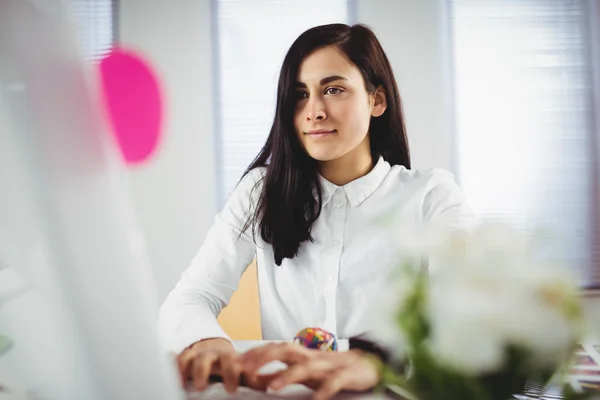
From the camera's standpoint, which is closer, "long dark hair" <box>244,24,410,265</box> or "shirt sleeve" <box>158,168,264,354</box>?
"shirt sleeve" <box>158,168,264,354</box>

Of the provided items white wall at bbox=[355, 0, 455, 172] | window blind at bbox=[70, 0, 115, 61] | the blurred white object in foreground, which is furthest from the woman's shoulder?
window blind at bbox=[70, 0, 115, 61]

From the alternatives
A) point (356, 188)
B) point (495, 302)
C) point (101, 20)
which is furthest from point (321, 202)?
point (101, 20)

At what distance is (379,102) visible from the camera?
1272 millimetres

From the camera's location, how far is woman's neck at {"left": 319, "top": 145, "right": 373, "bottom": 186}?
125 cm

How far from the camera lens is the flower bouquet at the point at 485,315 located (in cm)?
32

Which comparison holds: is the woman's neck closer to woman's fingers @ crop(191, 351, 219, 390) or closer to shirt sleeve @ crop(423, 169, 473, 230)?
shirt sleeve @ crop(423, 169, 473, 230)

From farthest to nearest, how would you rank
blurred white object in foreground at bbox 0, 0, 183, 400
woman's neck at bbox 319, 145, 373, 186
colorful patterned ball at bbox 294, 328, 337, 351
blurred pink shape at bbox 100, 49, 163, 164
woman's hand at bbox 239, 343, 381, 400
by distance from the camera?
blurred pink shape at bbox 100, 49, 163, 164 → woman's neck at bbox 319, 145, 373, 186 → colorful patterned ball at bbox 294, 328, 337, 351 → woman's hand at bbox 239, 343, 381, 400 → blurred white object in foreground at bbox 0, 0, 183, 400

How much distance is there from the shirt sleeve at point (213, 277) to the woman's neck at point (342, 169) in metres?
0.15

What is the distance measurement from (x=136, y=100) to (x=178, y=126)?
9.9 inches

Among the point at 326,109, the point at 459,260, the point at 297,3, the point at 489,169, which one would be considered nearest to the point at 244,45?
the point at 297,3

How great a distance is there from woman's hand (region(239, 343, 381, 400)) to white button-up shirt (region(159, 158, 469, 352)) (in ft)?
1.69

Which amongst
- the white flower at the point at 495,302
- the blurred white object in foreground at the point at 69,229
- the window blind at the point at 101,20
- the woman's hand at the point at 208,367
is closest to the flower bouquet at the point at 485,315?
the white flower at the point at 495,302

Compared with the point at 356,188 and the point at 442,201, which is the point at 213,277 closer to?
the point at 356,188

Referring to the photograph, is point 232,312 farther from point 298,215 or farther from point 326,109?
point 326,109
